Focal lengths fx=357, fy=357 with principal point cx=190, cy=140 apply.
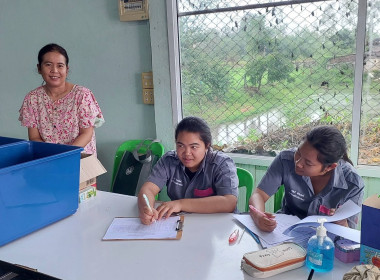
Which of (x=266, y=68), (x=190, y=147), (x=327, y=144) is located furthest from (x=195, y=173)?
(x=266, y=68)

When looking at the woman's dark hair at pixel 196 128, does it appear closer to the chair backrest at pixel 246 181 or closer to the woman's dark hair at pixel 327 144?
the chair backrest at pixel 246 181

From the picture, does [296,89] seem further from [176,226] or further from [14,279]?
[14,279]

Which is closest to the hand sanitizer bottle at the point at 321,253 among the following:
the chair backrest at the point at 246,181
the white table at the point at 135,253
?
the white table at the point at 135,253

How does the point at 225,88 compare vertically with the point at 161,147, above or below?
above

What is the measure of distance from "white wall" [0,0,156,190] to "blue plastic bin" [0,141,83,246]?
4.36 ft

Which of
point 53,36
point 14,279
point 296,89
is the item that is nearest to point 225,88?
point 296,89

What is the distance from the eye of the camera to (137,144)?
8.91 feet

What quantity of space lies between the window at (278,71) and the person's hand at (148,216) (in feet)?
4.13

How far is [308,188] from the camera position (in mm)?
1589

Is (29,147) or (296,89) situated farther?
(296,89)

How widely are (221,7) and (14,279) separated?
2059mm

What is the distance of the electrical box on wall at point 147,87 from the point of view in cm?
270

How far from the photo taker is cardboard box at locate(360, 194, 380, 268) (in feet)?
3.18

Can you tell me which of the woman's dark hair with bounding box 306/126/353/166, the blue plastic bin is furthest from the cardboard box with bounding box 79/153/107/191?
the woman's dark hair with bounding box 306/126/353/166
